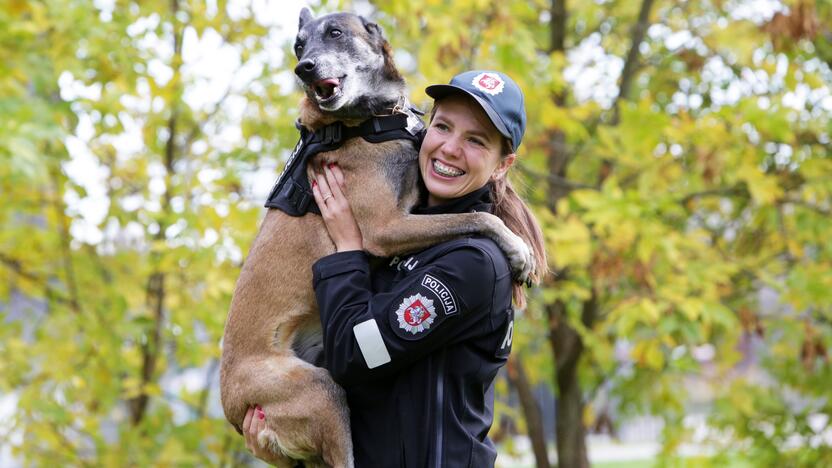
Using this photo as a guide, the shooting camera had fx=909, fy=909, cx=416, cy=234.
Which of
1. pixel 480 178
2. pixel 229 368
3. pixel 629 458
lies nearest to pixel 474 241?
pixel 480 178

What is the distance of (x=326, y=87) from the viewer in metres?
2.97

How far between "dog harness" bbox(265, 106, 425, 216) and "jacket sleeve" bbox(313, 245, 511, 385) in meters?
0.52

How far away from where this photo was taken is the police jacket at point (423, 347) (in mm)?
2312

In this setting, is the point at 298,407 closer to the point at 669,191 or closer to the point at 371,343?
the point at 371,343

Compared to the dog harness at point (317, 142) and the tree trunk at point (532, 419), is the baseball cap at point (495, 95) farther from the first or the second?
the tree trunk at point (532, 419)

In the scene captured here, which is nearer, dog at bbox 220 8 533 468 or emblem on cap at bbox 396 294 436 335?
emblem on cap at bbox 396 294 436 335

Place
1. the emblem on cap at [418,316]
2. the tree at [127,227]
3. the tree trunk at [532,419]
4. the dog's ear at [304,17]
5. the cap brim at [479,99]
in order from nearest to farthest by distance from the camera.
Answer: the emblem on cap at [418,316] → the cap brim at [479,99] → the dog's ear at [304,17] → the tree at [127,227] → the tree trunk at [532,419]

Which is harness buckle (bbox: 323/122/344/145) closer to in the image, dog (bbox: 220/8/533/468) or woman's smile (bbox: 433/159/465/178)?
dog (bbox: 220/8/533/468)

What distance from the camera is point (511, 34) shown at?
214 inches

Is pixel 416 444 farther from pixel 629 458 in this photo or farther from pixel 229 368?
pixel 629 458

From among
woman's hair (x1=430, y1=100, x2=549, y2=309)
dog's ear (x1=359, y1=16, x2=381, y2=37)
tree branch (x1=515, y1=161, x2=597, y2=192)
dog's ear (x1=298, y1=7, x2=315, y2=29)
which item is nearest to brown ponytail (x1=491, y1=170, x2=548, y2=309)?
woman's hair (x1=430, y1=100, x2=549, y2=309)

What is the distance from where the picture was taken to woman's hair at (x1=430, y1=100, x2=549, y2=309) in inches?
109

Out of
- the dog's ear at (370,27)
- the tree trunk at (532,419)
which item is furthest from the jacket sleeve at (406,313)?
the tree trunk at (532,419)

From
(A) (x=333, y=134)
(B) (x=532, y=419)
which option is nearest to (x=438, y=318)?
(A) (x=333, y=134)
